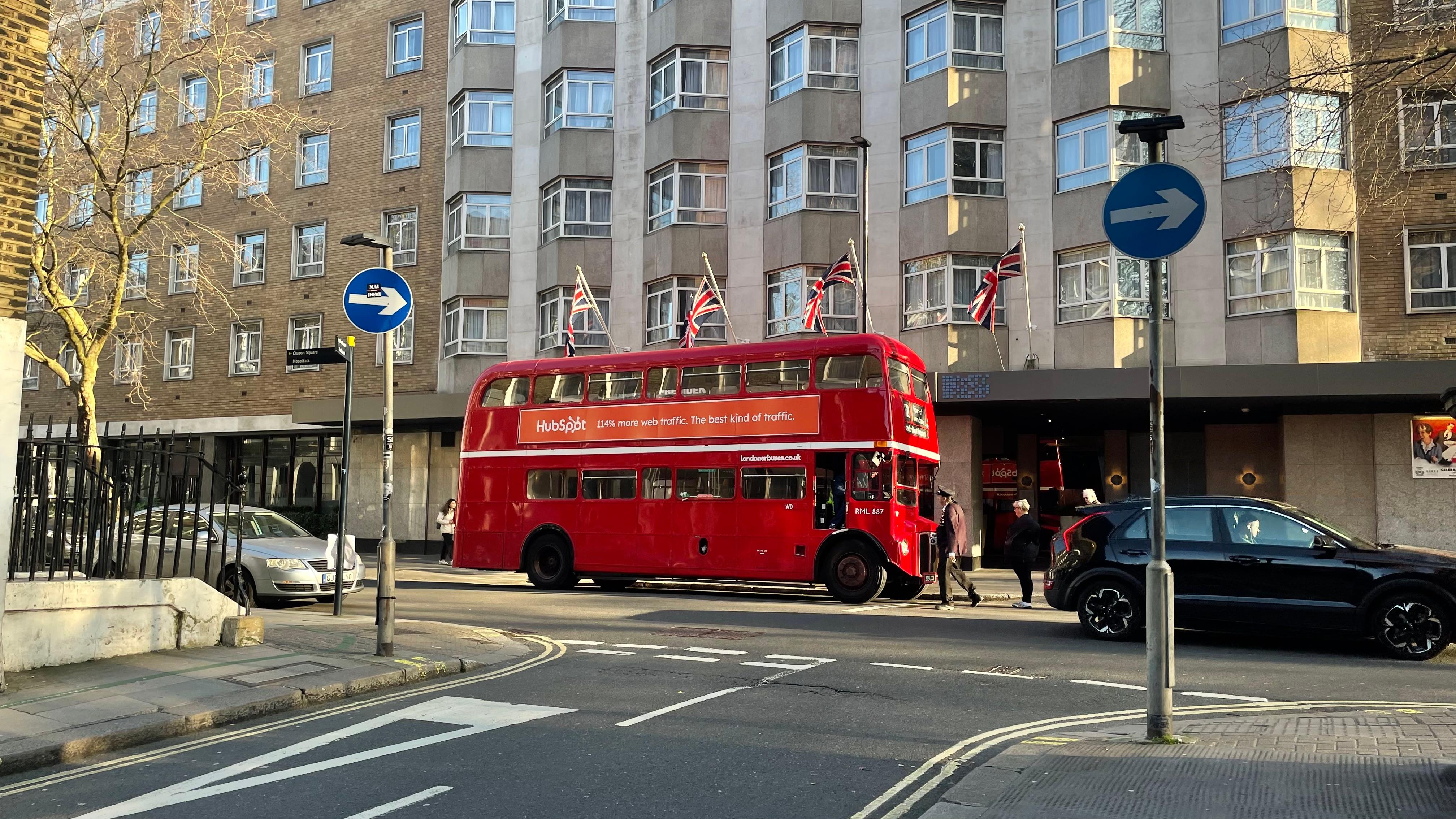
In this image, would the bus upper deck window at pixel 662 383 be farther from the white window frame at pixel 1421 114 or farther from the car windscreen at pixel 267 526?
the white window frame at pixel 1421 114

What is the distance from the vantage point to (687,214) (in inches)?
1128

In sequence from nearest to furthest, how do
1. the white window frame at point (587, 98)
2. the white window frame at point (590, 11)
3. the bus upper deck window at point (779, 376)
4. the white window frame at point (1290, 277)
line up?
the bus upper deck window at point (779, 376), the white window frame at point (1290, 277), the white window frame at point (587, 98), the white window frame at point (590, 11)

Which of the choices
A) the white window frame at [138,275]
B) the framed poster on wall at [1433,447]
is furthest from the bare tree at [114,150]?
the framed poster on wall at [1433,447]

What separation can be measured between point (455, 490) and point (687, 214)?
10.9 m

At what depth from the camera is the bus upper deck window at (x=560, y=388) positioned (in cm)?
1936

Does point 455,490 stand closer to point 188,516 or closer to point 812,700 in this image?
point 188,516

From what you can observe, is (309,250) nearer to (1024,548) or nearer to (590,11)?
(590,11)

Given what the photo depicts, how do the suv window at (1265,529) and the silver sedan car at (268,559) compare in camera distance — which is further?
the silver sedan car at (268,559)

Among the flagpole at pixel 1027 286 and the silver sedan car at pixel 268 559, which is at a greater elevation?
the flagpole at pixel 1027 286

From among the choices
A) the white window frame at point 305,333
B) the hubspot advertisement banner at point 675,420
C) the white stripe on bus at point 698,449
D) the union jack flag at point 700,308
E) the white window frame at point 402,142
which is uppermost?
the white window frame at point 402,142

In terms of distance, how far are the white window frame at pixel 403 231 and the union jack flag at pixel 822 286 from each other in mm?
14417

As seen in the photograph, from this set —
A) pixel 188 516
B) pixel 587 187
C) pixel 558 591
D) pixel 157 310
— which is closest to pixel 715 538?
pixel 558 591

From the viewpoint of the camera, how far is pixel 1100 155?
23.9 metres

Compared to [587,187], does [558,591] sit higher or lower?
lower
